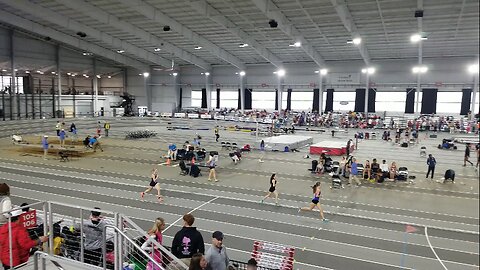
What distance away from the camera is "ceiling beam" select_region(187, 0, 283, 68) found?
941 inches

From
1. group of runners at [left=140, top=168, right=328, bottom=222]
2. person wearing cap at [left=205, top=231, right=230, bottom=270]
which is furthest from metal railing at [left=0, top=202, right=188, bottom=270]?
group of runners at [left=140, top=168, right=328, bottom=222]

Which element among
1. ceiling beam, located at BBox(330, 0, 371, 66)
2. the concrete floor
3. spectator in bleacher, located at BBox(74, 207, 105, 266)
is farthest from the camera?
ceiling beam, located at BBox(330, 0, 371, 66)

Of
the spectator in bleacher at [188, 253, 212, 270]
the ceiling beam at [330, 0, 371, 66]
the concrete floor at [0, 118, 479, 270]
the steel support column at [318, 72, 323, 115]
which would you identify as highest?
the ceiling beam at [330, 0, 371, 66]

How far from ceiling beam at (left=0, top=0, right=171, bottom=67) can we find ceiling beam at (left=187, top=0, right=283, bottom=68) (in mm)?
12043

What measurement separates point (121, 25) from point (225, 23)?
8855 mm

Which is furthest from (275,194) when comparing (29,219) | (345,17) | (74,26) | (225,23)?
(74,26)

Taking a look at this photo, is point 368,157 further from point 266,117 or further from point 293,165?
point 266,117

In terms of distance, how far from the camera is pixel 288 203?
41.1ft

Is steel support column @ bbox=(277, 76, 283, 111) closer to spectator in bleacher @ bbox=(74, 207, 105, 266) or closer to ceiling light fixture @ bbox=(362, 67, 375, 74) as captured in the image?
ceiling light fixture @ bbox=(362, 67, 375, 74)

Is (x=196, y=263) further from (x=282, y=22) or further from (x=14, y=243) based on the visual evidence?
(x=282, y=22)

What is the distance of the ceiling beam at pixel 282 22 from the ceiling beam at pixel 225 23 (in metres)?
4.12

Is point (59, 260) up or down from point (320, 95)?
down

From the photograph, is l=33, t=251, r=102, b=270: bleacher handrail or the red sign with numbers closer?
l=33, t=251, r=102, b=270: bleacher handrail

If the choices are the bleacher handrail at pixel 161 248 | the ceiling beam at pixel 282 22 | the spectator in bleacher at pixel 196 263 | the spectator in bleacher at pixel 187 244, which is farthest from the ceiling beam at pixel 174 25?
the spectator in bleacher at pixel 196 263
